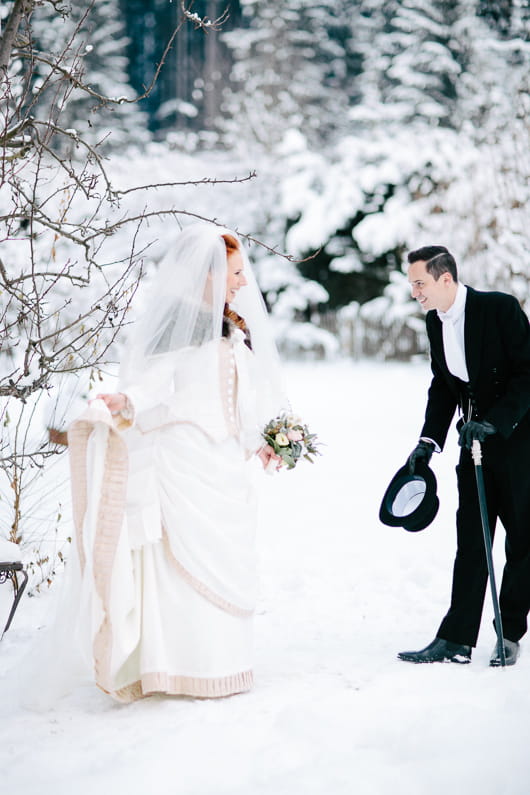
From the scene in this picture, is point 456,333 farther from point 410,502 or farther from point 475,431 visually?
point 410,502

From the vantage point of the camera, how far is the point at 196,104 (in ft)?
98.3

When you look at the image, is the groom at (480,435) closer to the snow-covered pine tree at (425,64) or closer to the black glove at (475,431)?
the black glove at (475,431)

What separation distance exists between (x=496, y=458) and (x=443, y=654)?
966mm

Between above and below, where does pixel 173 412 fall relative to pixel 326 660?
above

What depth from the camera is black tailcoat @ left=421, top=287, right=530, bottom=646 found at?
358 centimetres

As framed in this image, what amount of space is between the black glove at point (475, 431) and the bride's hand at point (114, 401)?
1.53m

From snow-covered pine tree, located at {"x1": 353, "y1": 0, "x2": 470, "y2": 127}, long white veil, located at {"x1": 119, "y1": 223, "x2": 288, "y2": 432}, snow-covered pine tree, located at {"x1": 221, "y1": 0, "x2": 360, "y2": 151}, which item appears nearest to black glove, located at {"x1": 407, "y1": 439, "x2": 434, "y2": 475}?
long white veil, located at {"x1": 119, "y1": 223, "x2": 288, "y2": 432}

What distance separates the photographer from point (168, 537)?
10.7 ft

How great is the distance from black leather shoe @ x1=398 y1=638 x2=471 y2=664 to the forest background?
2.60 m

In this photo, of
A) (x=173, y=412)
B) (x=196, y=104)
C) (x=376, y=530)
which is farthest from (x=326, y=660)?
(x=196, y=104)

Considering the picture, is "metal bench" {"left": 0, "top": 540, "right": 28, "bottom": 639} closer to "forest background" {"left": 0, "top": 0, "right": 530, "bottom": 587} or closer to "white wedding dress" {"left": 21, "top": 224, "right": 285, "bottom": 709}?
"white wedding dress" {"left": 21, "top": 224, "right": 285, "bottom": 709}

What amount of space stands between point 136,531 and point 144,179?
15953 mm

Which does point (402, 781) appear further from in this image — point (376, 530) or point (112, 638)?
point (376, 530)

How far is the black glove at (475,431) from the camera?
3484mm
